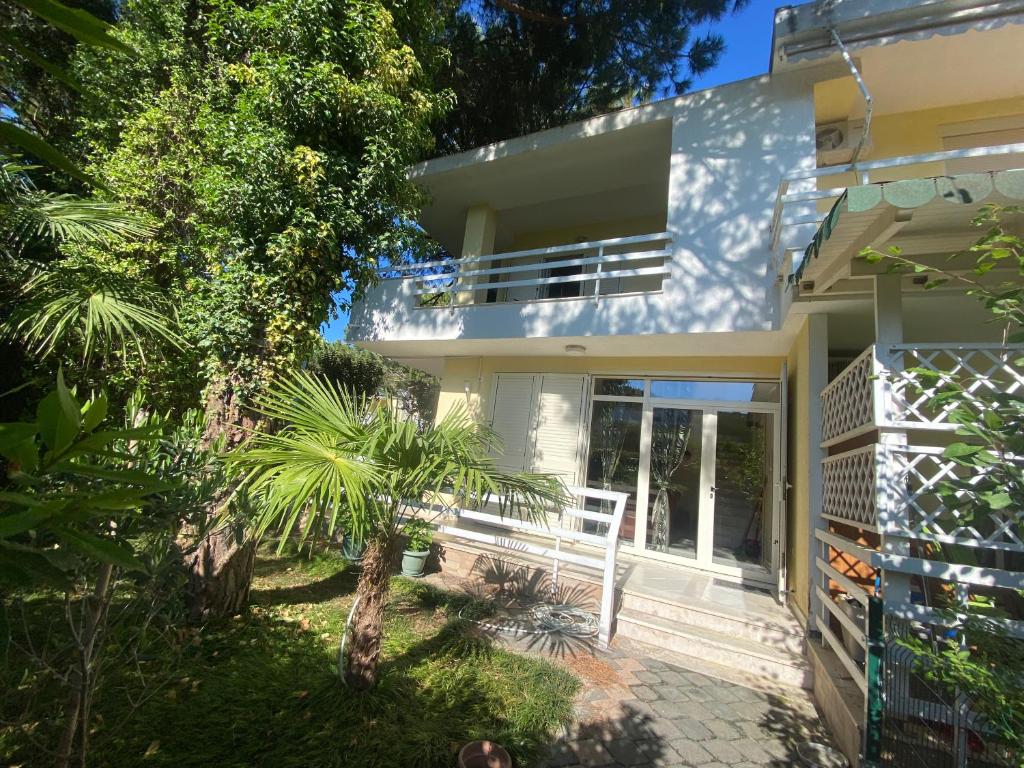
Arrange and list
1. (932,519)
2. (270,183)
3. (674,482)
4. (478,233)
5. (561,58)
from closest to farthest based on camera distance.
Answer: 1. (932,519)
2. (270,183)
3. (674,482)
4. (561,58)
5. (478,233)

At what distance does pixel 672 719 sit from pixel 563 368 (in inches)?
204

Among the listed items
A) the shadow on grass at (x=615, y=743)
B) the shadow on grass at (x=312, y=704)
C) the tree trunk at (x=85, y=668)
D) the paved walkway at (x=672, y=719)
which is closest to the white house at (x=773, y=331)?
the paved walkway at (x=672, y=719)

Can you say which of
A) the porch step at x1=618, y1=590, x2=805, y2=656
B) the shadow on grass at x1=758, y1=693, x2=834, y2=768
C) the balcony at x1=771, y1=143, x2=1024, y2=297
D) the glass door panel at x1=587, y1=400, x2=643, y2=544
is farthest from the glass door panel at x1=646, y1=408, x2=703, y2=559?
the shadow on grass at x1=758, y1=693, x2=834, y2=768

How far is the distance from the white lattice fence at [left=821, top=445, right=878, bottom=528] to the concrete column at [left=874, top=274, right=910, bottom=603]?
8 cm

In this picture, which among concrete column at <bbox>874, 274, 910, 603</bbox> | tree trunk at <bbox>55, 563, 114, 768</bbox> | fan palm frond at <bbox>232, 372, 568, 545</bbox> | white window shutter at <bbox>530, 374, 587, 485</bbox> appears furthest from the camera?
white window shutter at <bbox>530, 374, 587, 485</bbox>

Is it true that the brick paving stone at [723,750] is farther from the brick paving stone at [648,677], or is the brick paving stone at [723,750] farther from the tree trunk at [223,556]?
→ the tree trunk at [223,556]

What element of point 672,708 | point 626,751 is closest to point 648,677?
point 672,708

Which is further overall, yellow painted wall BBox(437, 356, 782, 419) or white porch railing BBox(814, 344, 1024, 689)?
yellow painted wall BBox(437, 356, 782, 419)

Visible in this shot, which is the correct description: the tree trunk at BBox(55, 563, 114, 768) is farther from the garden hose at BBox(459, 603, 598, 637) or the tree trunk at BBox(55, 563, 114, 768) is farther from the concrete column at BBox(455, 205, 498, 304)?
the concrete column at BBox(455, 205, 498, 304)

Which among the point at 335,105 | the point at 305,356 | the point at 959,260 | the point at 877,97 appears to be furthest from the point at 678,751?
the point at 877,97

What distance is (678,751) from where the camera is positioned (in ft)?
10.2

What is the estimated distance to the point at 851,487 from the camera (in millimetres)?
3916

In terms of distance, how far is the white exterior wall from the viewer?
17.8ft

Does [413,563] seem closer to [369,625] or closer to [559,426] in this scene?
[369,625]
